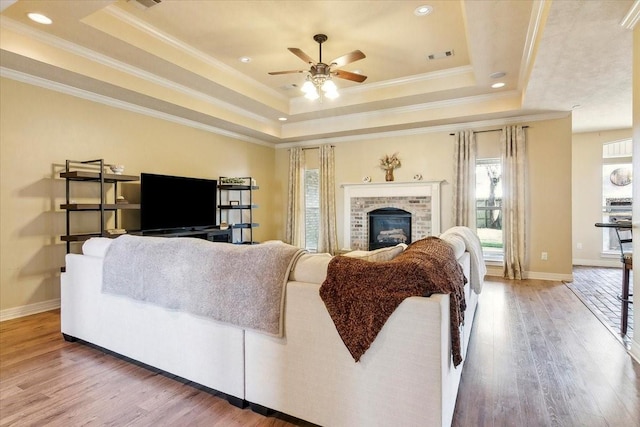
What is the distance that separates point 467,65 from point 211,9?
3354 millimetres

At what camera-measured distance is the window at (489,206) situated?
5773mm

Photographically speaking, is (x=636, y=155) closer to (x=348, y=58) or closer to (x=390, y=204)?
(x=348, y=58)

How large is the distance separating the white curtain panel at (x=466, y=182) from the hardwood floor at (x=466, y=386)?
2.72 m

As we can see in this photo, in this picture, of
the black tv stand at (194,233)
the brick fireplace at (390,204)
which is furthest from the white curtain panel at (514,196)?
the black tv stand at (194,233)

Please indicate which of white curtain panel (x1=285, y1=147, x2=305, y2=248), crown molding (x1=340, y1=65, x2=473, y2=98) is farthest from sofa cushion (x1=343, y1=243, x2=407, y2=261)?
white curtain panel (x1=285, y1=147, x2=305, y2=248)

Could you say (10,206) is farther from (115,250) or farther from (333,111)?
(333,111)

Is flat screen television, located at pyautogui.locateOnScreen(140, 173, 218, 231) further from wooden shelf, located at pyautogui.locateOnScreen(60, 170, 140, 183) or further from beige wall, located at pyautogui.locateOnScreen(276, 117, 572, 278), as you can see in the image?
beige wall, located at pyautogui.locateOnScreen(276, 117, 572, 278)

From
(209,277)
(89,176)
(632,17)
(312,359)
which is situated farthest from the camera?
(89,176)

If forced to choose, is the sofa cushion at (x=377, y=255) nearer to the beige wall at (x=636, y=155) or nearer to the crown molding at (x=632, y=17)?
the beige wall at (x=636, y=155)

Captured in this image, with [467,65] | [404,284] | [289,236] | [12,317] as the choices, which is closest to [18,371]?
[12,317]

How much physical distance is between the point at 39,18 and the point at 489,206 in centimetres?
632

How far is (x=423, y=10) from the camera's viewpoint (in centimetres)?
335

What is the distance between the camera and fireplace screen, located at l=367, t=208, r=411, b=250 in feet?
20.7

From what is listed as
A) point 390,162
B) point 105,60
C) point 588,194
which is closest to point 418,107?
point 390,162
